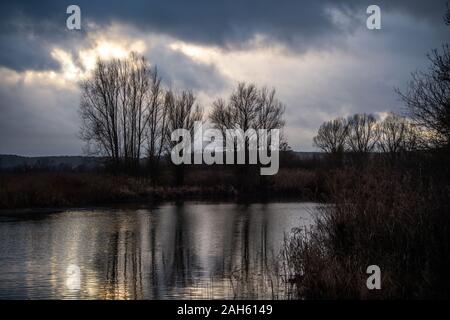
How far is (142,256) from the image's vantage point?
1437 centimetres

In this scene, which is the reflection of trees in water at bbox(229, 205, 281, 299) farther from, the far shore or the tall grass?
the far shore

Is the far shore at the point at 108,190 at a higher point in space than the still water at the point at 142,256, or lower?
higher

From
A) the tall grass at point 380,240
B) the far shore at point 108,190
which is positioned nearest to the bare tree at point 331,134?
the far shore at point 108,190

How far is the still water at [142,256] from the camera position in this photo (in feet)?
34.3

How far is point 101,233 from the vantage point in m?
18.9

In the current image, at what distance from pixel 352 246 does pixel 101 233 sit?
10.6 meters

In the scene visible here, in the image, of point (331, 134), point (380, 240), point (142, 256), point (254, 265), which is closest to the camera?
point (380, 240)

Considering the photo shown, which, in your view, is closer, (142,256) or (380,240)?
(380,240)

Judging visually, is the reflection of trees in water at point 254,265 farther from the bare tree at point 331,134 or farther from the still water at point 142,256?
the bare tree at point 331,134

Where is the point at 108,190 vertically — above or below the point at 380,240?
above

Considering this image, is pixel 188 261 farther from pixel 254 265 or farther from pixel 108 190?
pixel 108 190

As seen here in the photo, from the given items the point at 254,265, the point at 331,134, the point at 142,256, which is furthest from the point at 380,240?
the point at 331,134

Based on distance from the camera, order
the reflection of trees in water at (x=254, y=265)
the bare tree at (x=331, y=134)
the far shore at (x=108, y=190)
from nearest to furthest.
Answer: the reflection of trees in water at (x=254, y=265) → the far shore at (x=108, y=190) → the bare tree at (x=331, y=134)

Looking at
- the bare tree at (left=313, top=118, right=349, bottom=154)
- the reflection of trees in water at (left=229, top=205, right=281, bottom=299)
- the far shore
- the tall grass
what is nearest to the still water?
the reflection of trees in water at (left=229, top=205, right=281, bottom=299)
